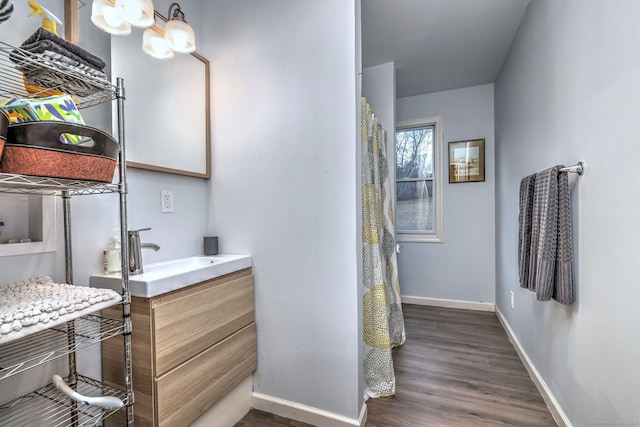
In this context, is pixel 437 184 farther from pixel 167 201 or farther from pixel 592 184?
pixel 167 201

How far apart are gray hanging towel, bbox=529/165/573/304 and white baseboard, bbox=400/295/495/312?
205 centimetres

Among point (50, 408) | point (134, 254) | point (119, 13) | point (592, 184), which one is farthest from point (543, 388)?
point (119, 13)

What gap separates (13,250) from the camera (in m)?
1.00

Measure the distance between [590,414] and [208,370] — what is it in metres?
1.63

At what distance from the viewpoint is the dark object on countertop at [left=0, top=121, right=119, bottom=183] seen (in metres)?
0.73

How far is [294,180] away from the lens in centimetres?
156

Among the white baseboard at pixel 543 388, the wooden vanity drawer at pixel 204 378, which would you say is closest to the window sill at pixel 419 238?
the white baseboard at pixel 543 388

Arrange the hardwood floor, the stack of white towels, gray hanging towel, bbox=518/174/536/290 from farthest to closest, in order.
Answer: gray hanging towel, bbox=518/174/536/290, the hardwood floor, the stack of white towels

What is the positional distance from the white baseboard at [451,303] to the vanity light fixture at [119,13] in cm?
351

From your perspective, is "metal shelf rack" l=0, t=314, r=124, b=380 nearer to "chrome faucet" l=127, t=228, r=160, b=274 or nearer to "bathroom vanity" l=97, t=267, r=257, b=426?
"bathroom vanity" l=97, t=267, r=257, b=426

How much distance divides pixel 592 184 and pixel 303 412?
1.71m

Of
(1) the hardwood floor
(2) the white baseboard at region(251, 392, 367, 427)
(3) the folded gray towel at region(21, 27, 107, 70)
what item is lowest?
(1) the hardwood floor

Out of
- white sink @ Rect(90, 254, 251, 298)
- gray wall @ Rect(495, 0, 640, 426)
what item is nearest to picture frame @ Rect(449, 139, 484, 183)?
gray wall @ Rect(495, 0, 640, 426)

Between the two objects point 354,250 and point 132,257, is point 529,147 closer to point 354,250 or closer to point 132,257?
point 354,250
